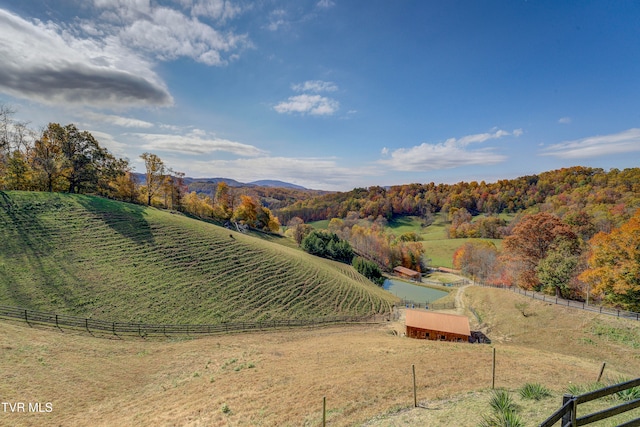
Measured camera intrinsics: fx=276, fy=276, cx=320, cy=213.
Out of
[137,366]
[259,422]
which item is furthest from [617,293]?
[137,366]

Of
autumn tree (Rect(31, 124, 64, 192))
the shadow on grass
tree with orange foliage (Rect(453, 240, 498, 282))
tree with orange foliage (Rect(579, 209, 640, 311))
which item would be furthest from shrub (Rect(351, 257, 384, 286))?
autumn tree (Rect(31, 124, 64, 192))

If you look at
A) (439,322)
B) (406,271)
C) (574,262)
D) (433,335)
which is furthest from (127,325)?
(406,271)

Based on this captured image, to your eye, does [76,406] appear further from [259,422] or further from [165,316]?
[165,316]

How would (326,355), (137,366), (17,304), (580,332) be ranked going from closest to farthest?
(137,366)
(326,355)
(17,304)
(580,332)

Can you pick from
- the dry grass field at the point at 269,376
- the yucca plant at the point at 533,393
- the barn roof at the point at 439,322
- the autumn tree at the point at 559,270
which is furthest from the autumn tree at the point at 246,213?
the yucca plant at the point at 533,393

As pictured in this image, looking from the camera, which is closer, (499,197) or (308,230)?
(308,230)

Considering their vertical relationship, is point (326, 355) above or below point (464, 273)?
above
